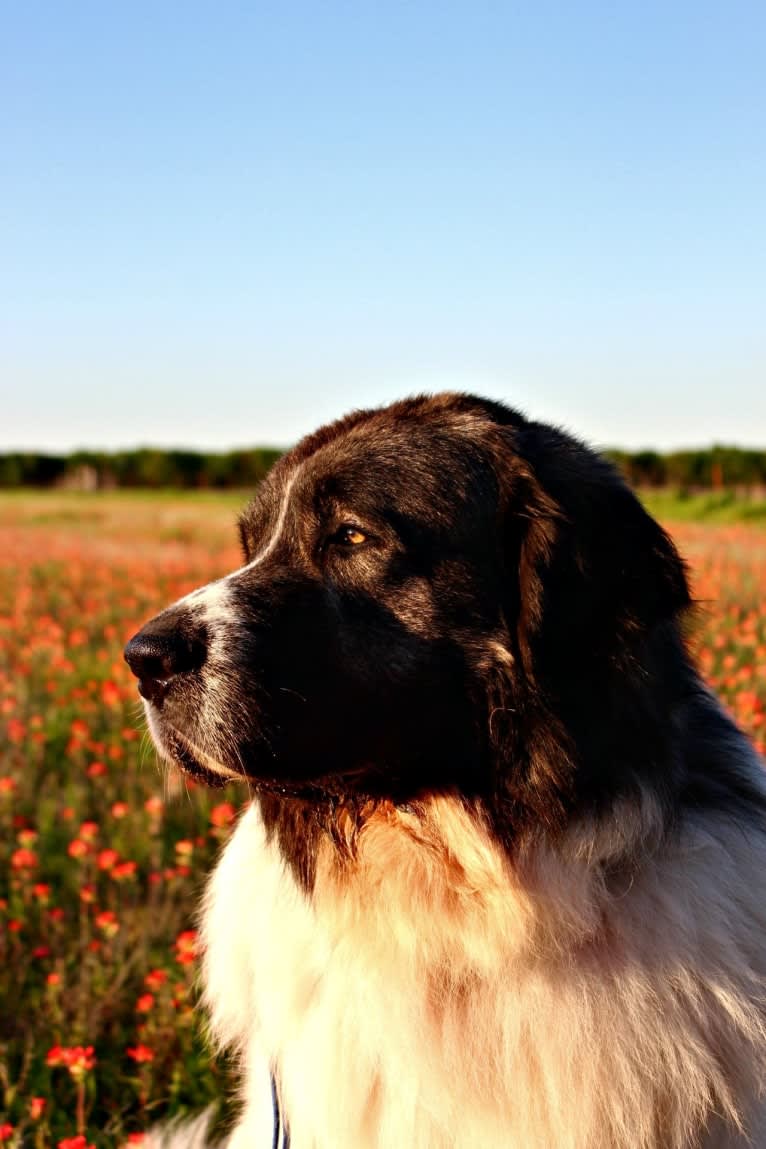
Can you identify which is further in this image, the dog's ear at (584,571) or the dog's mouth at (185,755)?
the dog's mouth at (185,755)

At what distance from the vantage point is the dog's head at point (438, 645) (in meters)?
2.38

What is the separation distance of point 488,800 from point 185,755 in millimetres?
739

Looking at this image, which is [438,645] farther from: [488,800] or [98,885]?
[98,885]

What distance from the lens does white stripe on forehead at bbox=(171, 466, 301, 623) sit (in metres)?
2.47

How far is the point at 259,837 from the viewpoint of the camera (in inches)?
114

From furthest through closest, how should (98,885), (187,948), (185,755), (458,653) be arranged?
1. (98,885)
2. (187,948)
3. (185,755)
4. (458,653)

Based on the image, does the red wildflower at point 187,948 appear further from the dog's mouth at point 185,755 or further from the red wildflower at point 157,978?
the dog's mouth at point 185,755

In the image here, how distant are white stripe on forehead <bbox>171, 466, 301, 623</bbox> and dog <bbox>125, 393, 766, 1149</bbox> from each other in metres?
0.01

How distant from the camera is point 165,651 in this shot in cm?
243

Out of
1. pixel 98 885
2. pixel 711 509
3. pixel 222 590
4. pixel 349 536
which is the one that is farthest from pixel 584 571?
pixel 711 509

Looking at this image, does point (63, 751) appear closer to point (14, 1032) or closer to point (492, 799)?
point (14, 1032)

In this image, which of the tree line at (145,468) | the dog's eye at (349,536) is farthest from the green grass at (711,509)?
the tree line at (145,468)

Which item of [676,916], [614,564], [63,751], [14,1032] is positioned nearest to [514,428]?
[614,564]

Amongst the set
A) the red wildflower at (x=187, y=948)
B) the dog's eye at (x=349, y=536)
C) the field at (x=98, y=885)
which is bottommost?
the field at (x=98, y=885)
